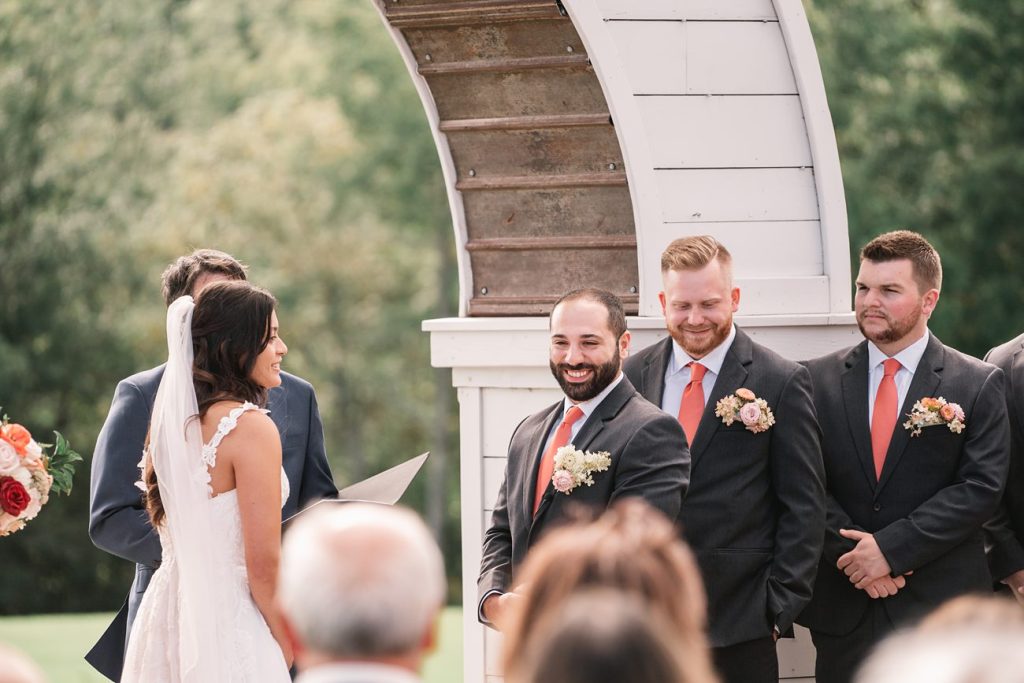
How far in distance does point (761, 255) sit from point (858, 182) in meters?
15.8

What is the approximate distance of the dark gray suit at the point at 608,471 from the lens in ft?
13.9

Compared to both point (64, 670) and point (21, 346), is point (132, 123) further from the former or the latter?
point (64, 670)

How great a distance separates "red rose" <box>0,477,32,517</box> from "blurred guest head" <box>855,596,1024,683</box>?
2.92 metres

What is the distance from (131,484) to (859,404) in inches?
90.7

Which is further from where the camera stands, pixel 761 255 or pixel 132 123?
pixel 132 123

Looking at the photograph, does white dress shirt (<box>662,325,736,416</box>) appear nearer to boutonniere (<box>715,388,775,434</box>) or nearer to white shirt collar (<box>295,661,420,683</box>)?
boutonniere (<box>715,388,775,434</box>)

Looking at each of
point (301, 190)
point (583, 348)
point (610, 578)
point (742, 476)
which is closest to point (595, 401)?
point (583, 348)

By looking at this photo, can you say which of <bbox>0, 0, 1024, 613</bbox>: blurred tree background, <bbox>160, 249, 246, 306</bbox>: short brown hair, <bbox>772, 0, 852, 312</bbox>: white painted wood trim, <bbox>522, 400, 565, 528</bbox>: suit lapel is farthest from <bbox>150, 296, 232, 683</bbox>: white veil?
<bbox>0, 0, 1024, 613</bbox>: blurred tree background

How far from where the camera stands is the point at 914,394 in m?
4.71

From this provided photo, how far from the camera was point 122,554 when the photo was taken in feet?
14.4

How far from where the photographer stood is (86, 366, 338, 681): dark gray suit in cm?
441

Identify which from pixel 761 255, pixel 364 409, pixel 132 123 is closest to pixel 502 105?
pixel 761 255

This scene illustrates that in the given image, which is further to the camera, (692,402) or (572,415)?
(692,402)

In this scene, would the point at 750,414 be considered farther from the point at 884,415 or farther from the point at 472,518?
the point at 472,518
